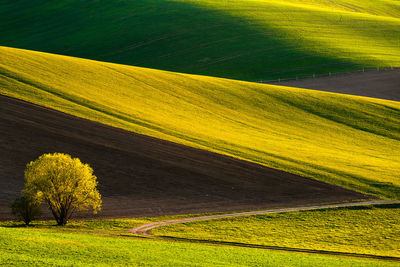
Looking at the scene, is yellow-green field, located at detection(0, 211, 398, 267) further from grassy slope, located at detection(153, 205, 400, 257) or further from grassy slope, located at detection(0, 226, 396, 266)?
grassy slope, located at detection(153, 205, 400, 257)

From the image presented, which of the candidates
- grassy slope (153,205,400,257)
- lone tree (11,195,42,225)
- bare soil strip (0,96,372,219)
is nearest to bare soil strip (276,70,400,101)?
bare soil strip (0,96,372,219)

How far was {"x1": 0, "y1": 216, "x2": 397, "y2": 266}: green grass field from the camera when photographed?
2461 cm

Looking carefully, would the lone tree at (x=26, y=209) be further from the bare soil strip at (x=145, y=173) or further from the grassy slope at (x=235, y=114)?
the grassy slope at (x=235, y=114)

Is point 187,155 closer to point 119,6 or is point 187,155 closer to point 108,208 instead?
point 108,208

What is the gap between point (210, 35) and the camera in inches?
4584

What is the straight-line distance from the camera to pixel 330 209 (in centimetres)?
4134

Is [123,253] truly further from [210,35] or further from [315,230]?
[210,35]

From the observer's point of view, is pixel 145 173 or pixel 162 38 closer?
pixel 145 173

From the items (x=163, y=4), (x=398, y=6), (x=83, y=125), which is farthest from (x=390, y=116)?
(x=398, y=6)

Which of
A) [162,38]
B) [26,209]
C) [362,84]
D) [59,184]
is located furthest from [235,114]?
[162,38]

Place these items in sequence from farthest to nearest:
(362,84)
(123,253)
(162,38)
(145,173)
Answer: (162,38)
(362,84)
(145,173)
(123,253)

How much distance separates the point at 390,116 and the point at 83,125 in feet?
138

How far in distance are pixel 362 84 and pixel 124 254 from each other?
7455 centimetres

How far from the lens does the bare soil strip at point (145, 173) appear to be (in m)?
40.5
